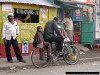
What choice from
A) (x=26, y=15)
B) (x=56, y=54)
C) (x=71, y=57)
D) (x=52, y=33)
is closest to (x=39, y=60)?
(x=56, y=54)

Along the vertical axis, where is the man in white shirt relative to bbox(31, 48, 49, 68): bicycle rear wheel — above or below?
above

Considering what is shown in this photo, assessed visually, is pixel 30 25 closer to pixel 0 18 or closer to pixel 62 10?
pixel 0 18

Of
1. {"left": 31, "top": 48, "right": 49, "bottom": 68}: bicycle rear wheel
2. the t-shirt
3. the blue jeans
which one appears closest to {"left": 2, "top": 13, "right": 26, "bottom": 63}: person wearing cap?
the blue jeans

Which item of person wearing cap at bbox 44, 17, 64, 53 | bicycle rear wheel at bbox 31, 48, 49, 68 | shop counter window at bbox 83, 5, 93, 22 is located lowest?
bicycle rear wheel at bbox 31, 48, 49, 68

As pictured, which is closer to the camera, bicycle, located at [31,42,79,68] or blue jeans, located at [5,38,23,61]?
bicycle, located at [31,42,79,68]

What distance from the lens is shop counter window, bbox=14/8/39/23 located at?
544 inches

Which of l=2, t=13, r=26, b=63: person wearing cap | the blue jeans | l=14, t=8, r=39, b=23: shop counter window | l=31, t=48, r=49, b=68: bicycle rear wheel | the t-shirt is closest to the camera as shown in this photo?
l=31, t=48, r=49, b=68: bicycle rear wheel

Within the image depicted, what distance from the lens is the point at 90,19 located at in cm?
1727

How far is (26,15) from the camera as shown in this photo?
1409 centimetres

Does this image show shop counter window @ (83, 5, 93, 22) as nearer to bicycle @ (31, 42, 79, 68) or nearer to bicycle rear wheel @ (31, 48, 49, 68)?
bicycle @ (31, 42, 79, 68)

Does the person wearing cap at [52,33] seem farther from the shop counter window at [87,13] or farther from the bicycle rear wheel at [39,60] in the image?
the shop counter window at [87,13]

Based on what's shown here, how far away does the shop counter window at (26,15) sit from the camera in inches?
544

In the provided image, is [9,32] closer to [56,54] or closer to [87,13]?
[56,54]

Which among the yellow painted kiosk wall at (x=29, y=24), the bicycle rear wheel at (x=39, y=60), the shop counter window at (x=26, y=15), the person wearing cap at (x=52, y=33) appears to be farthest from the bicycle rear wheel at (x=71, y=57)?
the shop counter window at (x=26, y=15)
